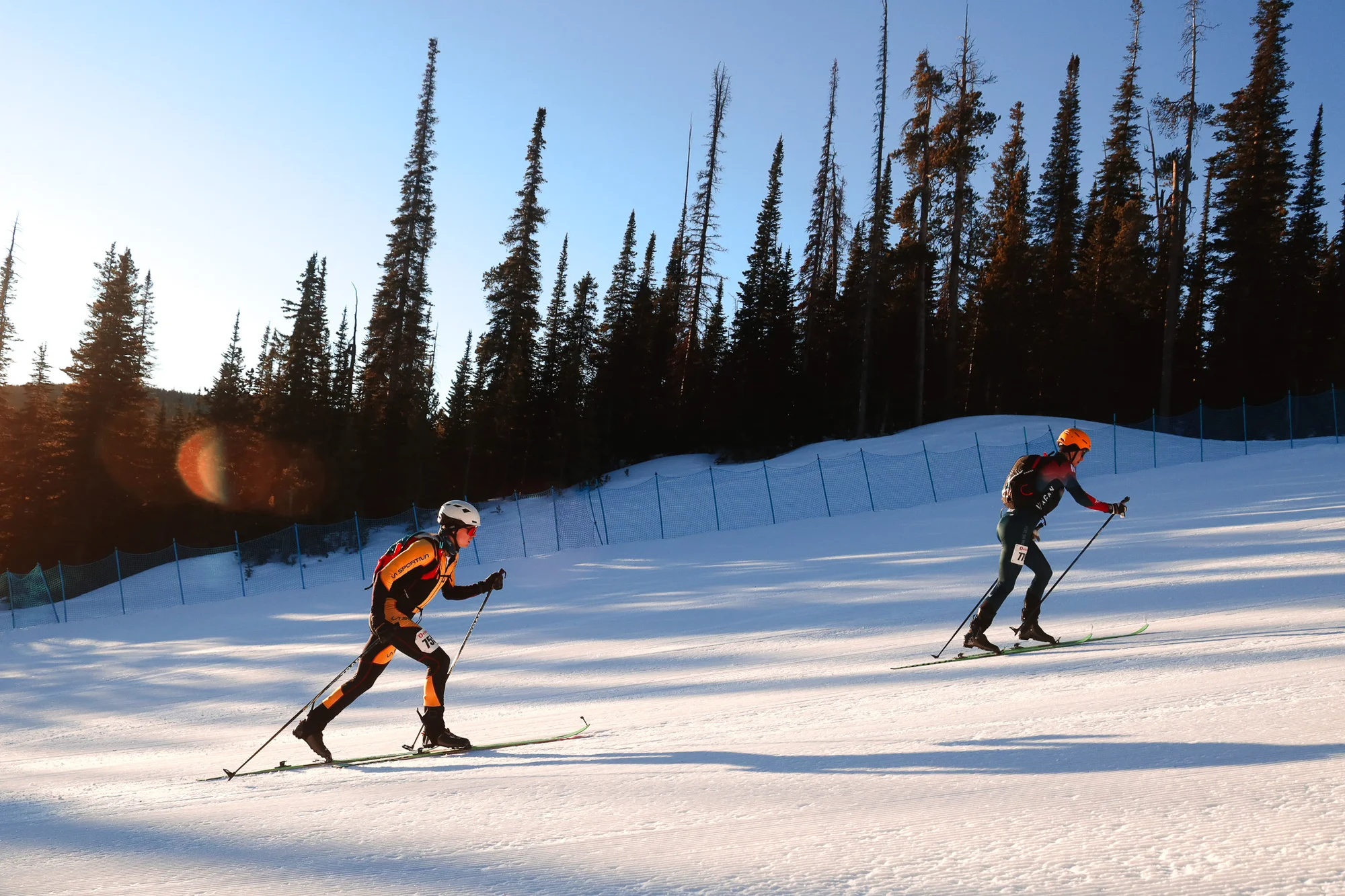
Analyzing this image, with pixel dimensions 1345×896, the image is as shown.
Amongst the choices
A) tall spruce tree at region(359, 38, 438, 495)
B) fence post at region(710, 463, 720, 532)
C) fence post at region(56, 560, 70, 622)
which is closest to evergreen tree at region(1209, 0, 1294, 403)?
fence post at region(710, 463, 720, 532)

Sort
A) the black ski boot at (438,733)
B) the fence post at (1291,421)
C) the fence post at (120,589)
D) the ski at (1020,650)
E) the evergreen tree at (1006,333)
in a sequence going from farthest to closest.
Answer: the evergreen tree at (1006,333) < the fence post at (1291,421) < the fence post at (120,589) < the ski at (1020,650) < the black ski boot at (438,733)

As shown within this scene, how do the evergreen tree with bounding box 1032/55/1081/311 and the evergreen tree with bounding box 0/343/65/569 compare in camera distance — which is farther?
the evergreen tree with bounding box 1032/55/1081/311

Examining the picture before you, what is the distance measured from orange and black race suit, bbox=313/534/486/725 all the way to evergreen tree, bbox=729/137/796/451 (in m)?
30.7

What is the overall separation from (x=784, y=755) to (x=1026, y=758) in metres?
1.33

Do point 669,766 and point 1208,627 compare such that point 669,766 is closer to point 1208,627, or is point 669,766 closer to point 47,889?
point 47,889

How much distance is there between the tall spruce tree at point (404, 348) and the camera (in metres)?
38.4

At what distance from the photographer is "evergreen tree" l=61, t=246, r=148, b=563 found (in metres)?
37.8

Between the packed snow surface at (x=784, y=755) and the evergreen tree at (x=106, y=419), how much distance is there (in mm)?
28705

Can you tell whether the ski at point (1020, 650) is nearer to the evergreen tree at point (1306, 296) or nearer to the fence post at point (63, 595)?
the fence post at point (63, 595)

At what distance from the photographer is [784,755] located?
4875 mm

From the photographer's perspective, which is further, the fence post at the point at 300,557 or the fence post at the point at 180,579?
the fence post at the point at 180,579

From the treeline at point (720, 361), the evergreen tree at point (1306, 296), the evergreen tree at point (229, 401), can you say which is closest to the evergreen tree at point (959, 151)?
the treeline at point (720, 361)

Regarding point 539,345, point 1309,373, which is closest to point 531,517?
point 539,345

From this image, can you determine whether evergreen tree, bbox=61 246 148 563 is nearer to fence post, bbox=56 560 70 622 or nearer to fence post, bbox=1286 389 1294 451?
fence post, bbox=56 560 70 622
